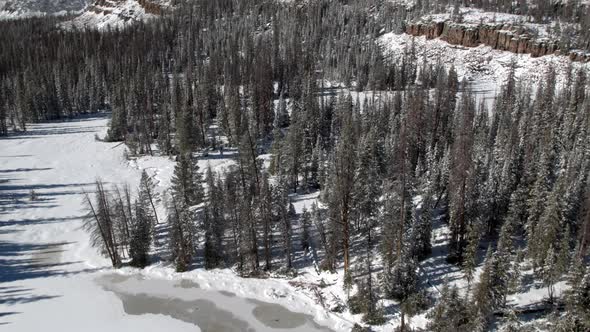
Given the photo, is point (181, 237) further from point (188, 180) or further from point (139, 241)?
point (188, 180)

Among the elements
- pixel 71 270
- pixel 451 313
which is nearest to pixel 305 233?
pixel 451 313

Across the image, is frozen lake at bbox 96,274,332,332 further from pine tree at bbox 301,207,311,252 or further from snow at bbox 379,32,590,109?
snow at bbox 379,32,590,109

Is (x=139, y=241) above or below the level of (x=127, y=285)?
above

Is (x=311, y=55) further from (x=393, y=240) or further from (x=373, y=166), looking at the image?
(x=393, y=240)

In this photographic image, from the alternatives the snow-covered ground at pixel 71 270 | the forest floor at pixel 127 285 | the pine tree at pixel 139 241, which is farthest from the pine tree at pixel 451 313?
the pine tree at pixel 139 241

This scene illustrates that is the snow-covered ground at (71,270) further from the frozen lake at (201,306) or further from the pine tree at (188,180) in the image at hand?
the pine tree at (188,180)

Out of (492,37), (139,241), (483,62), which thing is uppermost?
(492,37)

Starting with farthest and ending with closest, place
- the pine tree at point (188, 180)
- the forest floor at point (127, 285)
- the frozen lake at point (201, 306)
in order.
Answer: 1. the pine tree at point (188, 180)
2. the forest floor at point (127, 285)
3. the frozen lake at point (201, 306)
